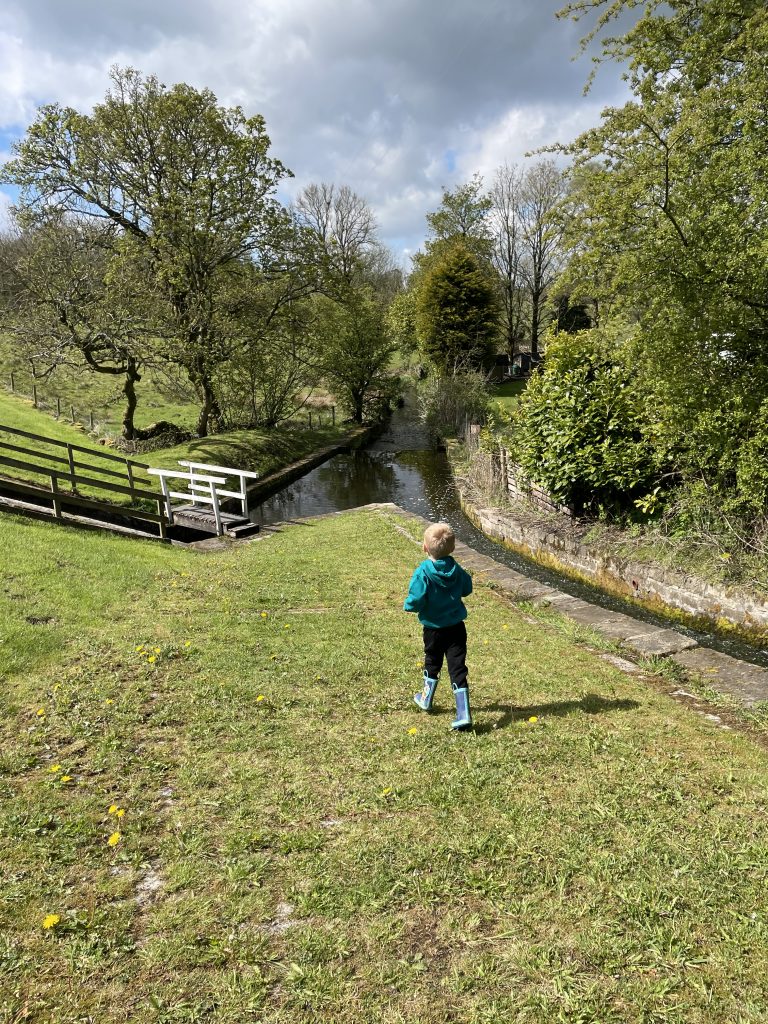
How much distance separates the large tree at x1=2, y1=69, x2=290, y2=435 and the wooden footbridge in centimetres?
596

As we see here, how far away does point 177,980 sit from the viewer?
7.89ft

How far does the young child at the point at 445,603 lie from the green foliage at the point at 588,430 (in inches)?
265

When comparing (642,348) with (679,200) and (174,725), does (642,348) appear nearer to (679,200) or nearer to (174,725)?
(679,200)

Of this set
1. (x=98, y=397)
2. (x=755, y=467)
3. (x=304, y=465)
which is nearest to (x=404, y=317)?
(x=304, y=465)

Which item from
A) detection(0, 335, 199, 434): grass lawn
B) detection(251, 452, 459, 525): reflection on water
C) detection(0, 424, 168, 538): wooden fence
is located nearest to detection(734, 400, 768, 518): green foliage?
detection(251, 452, 459, 525): reflection on water

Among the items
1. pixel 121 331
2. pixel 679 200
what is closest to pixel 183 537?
pixel 121 331

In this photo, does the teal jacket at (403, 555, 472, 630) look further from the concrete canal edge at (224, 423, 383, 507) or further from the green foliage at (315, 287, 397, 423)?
the green foliage at (315, 287, 397, 423)

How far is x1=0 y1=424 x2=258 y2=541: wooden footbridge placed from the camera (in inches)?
402

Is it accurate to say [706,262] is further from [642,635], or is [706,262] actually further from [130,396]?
[130,396]

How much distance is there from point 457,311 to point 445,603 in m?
30.8

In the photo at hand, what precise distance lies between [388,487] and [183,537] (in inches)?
326

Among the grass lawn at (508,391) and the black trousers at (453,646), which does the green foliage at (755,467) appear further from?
the grass lawn at (508,391)

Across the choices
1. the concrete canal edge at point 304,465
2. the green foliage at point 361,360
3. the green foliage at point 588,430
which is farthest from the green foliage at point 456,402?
the green foliage at point 588,430

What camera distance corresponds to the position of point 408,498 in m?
18.1
